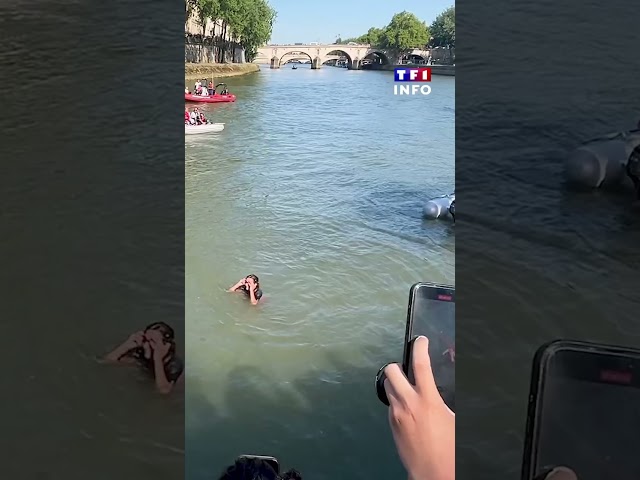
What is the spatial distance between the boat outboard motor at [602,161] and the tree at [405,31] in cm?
1343

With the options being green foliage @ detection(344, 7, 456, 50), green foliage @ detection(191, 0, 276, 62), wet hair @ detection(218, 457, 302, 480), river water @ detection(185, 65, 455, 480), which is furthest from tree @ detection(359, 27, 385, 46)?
wet hair @ detection(218, 457, 302, 480)

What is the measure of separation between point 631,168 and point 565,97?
0.06 metres

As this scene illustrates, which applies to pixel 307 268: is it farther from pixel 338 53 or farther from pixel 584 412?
pixel 338 53

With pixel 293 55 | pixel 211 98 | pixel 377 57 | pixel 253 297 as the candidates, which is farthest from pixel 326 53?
pixel 253 297

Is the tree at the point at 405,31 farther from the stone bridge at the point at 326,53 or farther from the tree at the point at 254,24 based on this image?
the tree at the point at 254,24

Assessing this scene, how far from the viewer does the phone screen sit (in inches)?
15.8

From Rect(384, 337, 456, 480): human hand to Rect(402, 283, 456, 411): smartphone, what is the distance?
0.05m

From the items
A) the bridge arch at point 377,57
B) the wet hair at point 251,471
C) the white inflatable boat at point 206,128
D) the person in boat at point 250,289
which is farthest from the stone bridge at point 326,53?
the wet hair at point 251,471
